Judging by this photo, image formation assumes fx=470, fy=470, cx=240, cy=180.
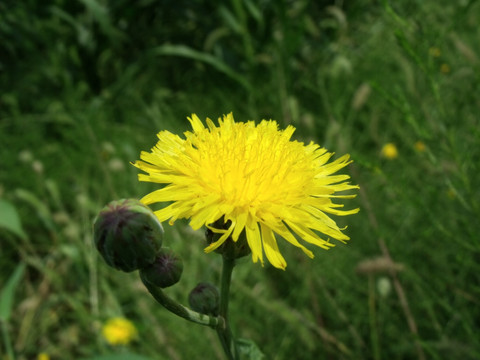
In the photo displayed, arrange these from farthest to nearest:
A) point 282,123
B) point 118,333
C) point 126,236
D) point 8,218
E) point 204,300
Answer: point 282,123 < point 118,333 < point 8,218 < point 204,300 < point 126,236

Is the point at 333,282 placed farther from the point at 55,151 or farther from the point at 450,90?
the point at 55,151

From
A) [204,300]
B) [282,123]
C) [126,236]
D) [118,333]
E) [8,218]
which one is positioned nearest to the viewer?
[126,236]

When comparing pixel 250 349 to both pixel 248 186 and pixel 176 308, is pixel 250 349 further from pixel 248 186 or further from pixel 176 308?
pixel 248 186

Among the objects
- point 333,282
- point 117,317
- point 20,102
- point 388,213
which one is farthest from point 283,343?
point 20,102

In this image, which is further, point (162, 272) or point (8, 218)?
point (8, 218)

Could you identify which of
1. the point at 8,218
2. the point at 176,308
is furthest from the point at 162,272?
the point at 8,218

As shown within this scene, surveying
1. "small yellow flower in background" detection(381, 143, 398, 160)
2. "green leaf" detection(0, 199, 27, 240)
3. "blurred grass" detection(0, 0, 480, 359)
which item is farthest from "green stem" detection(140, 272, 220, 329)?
"small yellow flower in background" detection(381, 143, 398, 160)

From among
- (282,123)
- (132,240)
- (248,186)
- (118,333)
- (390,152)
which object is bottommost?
(118,333)
